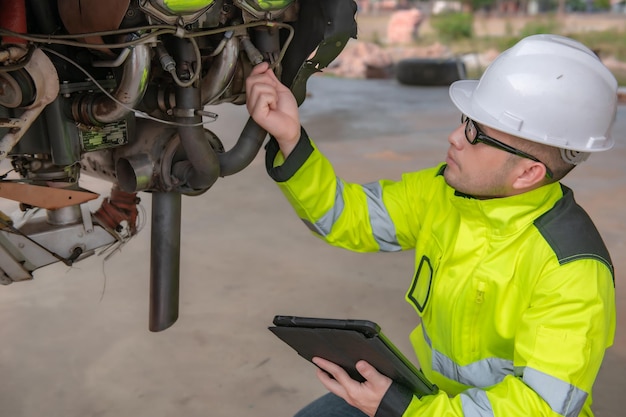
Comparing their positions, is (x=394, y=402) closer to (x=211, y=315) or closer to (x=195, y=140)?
(x=195, y=140)

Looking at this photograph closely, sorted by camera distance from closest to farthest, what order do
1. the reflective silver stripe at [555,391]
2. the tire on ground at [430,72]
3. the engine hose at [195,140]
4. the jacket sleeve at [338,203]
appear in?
the reflective silver stripe at [555,391] → the jacket sleeve at [338,203] → the engine hose at [195,140] → the tire on ground at [430,72]

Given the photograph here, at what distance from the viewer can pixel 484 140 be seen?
1231mm

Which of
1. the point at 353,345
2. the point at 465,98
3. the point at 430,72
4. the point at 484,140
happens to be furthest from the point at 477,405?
the point at 430,72

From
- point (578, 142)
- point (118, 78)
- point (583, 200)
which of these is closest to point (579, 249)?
point (578, 142)

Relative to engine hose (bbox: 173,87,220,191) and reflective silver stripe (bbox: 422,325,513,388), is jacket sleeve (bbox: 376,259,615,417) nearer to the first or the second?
reflective silver stripe (bbox: 422,325,513,388)

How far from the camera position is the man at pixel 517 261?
1101 mm

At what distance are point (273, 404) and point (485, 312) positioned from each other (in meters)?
1.03

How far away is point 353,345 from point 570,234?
443 millimetres

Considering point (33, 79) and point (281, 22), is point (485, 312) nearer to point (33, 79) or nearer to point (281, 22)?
point (281, 22)

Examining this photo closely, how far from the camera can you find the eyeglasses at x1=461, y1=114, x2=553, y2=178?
122 cm

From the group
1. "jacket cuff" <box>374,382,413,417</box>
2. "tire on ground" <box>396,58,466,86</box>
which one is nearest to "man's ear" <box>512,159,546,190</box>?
"jacket cuff" <box>374,382,413,417</box>

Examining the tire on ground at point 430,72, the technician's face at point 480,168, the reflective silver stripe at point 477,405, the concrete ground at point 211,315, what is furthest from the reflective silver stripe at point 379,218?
the tire on ground at point 430,72

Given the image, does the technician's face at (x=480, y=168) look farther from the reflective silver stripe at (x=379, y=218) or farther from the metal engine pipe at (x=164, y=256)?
the metal engine pipe at (x=164, y=256)

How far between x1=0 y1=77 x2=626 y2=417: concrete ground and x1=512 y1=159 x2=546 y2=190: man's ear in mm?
1157
